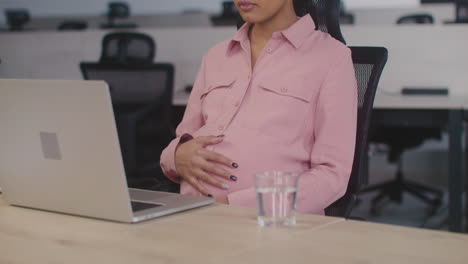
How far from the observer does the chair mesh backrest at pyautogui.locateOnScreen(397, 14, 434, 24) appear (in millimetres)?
5039

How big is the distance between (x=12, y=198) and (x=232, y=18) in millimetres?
4077

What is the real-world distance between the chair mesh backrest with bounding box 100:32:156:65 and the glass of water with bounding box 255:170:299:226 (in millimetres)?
2634

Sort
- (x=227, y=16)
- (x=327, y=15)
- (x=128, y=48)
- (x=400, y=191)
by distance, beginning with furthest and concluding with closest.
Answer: (x=227, y=16), (x=400, y=191), (x=128, y=48), (x=327, y=15)

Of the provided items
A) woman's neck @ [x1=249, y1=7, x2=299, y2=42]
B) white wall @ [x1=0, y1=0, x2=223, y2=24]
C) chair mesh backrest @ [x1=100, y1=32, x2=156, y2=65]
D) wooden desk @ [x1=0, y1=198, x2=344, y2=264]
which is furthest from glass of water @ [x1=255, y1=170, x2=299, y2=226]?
white wall @ [x1=0, y1=0, x2=223, y2=24]

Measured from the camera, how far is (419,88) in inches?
136

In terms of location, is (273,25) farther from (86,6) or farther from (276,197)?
(86,6)

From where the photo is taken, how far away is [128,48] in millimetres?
3594

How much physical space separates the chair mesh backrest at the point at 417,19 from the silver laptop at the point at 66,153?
4.25 meters

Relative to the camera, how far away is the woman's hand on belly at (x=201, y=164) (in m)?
1.39

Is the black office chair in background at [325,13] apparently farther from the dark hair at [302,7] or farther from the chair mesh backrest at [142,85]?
the chair mesh backrest at [142,85]

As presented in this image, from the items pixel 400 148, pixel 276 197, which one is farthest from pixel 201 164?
pixel 400 148

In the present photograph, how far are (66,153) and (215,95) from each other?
0.60 meters

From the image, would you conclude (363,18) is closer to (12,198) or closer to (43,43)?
(43,43)

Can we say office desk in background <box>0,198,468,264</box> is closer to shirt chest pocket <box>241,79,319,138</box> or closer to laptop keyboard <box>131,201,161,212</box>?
laptop keyboard <box>131,201,161,212</box>
